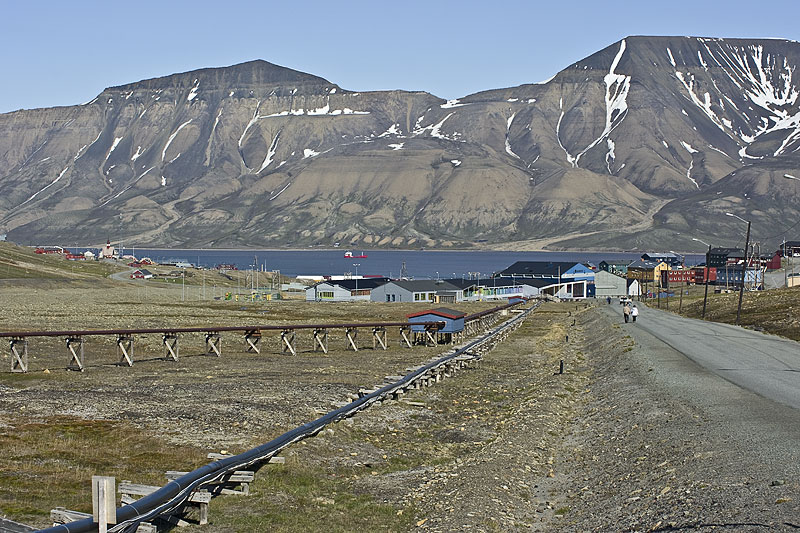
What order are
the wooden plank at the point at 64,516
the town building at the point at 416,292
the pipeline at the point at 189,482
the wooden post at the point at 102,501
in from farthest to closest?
1. the town building at the point at 416,292
2. the pipeline at the point at 189,482
3. the wooden plank at the point at 64,516
4. the wooden post at the point at 102,501

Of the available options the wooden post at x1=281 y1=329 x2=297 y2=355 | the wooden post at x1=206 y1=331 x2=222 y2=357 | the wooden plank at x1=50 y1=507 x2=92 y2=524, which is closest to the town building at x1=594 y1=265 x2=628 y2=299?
the wooden post at x1=281 y1=329 x2=297 y2=355

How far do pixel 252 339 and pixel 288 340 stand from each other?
8.03 ft

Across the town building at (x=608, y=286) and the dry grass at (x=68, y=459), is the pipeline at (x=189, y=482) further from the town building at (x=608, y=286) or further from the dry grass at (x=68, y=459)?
the town building at (x=608, y=286)

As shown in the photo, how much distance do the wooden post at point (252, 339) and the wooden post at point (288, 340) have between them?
1527 millimetres

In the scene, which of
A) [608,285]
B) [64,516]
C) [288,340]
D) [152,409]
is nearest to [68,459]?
[64,516]

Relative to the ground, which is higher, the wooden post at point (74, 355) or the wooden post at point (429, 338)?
the wooden post at point (74, 355)

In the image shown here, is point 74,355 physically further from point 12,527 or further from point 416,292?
point 416,292

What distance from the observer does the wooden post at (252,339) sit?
54.7 m

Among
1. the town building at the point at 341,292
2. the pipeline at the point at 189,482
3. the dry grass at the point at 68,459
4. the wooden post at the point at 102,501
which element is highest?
the wooden post at the point at 102,501

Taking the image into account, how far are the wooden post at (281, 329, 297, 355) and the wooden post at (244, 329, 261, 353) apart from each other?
1.53 metres

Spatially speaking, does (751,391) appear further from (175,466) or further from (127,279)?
(127,279)

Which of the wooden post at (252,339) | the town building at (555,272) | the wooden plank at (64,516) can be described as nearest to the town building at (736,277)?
the town building at (555,272)

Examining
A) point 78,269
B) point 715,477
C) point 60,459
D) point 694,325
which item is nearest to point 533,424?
point 715,477

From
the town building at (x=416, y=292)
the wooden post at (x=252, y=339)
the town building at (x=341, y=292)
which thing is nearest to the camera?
the wooden post at (x=252, y=339)
